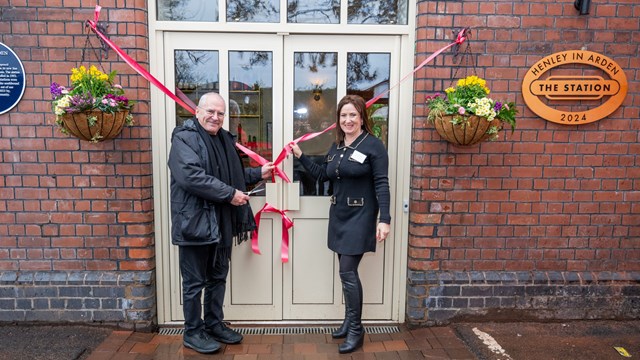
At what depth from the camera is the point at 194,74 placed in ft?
11.1

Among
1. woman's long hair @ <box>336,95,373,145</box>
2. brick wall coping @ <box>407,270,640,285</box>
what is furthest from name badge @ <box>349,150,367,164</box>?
brick wall coping @ <box>407,270,640,285</box>

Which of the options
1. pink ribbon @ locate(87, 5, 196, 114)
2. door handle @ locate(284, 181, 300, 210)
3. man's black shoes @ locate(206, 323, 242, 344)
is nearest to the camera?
pink ribbon @ locate(87, 5, 196, 114)

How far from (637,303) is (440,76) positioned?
2436mm

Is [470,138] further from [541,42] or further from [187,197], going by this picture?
[187,197]

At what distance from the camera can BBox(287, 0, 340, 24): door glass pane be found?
3.36m

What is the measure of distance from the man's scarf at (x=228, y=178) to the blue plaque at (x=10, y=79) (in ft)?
4.47

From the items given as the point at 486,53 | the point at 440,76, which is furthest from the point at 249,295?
the point at 486,53

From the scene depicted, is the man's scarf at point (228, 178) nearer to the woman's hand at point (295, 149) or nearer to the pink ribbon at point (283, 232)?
the pink ribbon at point (283, 232)

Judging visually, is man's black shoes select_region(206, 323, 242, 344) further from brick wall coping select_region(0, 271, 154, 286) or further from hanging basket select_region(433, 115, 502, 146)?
hanging basket select_region(433, 115, 502, 146)

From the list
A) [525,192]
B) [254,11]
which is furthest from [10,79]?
[525,192]

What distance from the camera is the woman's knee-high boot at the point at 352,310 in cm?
313

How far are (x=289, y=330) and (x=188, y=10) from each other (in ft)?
8.54

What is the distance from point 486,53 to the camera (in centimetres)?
327

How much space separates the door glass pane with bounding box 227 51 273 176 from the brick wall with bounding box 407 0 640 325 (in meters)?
1.14
